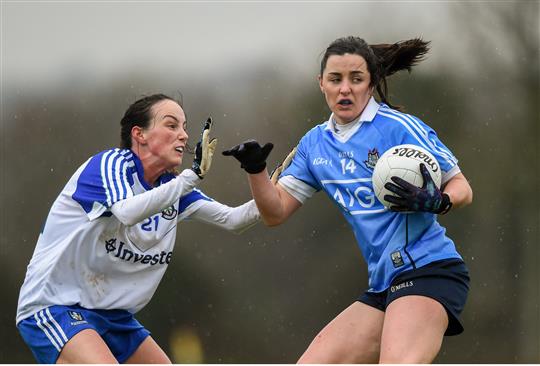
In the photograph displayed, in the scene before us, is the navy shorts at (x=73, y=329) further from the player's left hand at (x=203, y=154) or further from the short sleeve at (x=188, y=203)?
the player's left hand at (x=203, y=154)

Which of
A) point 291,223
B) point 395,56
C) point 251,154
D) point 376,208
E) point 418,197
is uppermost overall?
point 395,56

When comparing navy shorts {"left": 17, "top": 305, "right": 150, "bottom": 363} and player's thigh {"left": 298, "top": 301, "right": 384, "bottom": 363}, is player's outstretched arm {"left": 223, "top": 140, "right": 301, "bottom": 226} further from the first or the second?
navy shorts {"left": 17, "top": 305, "right": 150, "bottom": 363}

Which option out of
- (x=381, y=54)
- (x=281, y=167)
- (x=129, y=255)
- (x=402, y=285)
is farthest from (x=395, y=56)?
(x=129, y=255)

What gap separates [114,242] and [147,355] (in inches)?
24.8

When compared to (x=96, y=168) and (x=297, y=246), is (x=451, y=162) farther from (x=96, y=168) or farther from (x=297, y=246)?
(x=297, y=246)

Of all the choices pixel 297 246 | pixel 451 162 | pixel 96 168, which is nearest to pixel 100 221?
pixel 96 168

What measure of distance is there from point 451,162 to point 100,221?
164 cm

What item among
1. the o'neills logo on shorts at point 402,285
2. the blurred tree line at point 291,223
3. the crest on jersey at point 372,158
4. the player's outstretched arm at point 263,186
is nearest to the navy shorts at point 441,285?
the o'neills logo on shorts at point 402,285

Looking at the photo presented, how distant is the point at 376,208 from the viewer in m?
4.12

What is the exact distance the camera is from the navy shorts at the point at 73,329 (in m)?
4.36

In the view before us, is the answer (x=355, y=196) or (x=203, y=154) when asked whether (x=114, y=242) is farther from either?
(x=355, y=196)

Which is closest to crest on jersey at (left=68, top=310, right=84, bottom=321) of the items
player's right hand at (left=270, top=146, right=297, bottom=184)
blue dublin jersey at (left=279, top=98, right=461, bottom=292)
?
player's right hand at (left=270, top=146, right=297, bottom=184)

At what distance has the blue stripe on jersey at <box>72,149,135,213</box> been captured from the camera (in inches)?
173

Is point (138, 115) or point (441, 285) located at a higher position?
point (138, 115)
